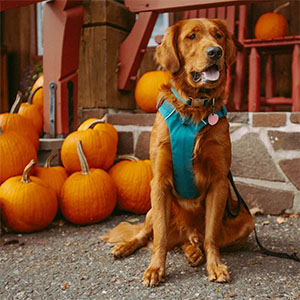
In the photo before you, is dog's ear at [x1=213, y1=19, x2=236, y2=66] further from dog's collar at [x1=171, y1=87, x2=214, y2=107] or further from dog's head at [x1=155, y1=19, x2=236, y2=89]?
dog's collar at [x1=171, y1=87, x2=214, y2=107]

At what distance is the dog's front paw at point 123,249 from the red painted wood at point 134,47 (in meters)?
1.88

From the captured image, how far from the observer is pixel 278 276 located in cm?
182

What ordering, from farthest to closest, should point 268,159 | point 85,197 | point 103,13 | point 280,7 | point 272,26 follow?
point 280,7 → point 272,26 → point 103,13 → point 268,159 → point 85,197

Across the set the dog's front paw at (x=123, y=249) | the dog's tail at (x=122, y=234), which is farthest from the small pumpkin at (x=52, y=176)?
the dog's front paw at (x=123, y=249)

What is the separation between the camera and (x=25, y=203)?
246cm

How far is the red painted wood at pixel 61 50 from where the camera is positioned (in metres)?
3.17

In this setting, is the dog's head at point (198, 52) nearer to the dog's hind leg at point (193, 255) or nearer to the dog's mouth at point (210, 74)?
the dog's mouth at point (210, 74)

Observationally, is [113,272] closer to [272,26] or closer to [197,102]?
[197,102]

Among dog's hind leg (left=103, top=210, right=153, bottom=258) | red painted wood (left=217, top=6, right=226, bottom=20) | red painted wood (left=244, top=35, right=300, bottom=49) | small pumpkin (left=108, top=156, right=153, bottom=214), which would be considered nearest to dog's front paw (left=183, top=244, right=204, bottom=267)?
dog's hind leg (left=103, top=210, right=153, bottom=258)

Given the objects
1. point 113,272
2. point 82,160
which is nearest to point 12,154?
point 82,160

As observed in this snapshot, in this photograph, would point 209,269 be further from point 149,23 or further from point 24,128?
point 149,23

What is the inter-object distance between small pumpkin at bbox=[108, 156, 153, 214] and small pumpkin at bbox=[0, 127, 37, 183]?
690mm

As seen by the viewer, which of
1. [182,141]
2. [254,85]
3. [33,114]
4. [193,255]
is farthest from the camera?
[33,114]

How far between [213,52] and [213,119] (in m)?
0.32
